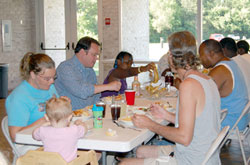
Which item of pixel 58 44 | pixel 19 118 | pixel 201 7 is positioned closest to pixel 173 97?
pixel 19 118

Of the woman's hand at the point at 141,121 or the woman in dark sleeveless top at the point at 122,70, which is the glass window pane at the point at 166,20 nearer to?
the woman in dark sleeveless top at the point at 122,70

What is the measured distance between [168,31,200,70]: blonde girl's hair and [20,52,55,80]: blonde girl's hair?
995 mm

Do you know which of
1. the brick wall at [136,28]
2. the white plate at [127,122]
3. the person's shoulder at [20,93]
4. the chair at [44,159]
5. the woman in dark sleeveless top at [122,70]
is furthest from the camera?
the brick wall at [136,28]

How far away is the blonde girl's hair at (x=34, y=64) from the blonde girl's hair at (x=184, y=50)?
995 mm

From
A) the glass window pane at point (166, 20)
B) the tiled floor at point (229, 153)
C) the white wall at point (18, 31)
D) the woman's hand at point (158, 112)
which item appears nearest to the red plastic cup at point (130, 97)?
the woman's hand at point (158, 112)

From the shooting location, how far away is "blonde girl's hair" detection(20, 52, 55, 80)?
2.89m

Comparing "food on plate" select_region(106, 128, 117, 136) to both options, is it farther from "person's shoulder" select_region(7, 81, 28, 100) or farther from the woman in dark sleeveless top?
the woman in dark sleeveless top

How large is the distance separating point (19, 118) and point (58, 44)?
754cm

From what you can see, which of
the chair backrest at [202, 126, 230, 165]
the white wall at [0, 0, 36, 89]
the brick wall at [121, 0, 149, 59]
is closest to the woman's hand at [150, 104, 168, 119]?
the chair backrest at [202, 126, 230, 165]

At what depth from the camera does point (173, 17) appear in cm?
848

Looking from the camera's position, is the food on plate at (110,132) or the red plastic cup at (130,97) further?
→ the red plastic cup at (130,97)

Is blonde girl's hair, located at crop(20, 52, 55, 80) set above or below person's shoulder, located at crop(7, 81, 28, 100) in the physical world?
above

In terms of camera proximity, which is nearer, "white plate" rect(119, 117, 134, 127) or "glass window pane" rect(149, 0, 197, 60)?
"white plate" rect(119, 117, 134, 127)

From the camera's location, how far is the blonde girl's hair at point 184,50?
8.13 ft
